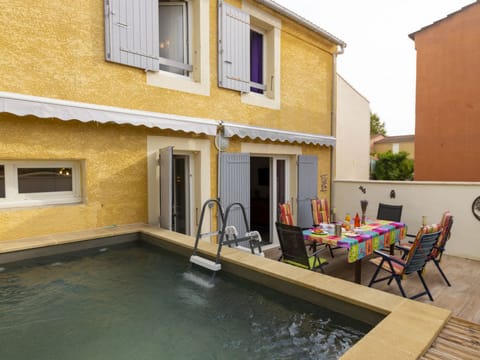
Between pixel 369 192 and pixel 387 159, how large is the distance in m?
14.5

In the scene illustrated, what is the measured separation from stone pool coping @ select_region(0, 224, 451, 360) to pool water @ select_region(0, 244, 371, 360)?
0.31 meters

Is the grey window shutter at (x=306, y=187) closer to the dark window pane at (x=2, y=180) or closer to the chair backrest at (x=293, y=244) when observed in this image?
the chair backrest at (x=293, y=244)

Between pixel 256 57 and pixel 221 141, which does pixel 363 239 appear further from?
pixel 256 57

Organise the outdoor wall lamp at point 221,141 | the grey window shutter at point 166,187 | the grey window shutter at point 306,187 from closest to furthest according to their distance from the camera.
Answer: the grey window shutter at point 166,187 → the outdoor wall lamp at point 221,141 → the grey window shutter at point 306,187

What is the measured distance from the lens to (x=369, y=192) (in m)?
13.1

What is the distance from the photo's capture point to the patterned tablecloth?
708 centimetres

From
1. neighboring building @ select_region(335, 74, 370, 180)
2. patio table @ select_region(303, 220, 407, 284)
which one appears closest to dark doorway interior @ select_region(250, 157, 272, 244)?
neighboring building @ select_region(335, 74, 370, 180)

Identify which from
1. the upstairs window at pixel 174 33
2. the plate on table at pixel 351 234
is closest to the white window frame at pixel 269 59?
the upstairs window at pixel 174 33

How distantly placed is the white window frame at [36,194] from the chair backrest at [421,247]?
7.92m

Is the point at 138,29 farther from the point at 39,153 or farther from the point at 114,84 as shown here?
the point at 39,153

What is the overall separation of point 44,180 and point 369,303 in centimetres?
746

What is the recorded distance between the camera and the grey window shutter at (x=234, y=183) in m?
10.2

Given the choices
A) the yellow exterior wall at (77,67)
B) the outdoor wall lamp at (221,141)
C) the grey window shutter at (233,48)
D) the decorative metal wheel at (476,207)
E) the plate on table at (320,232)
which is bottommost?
the plate on table at (320,232)

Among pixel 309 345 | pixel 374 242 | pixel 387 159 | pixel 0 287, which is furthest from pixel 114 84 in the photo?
pixel 387 159
